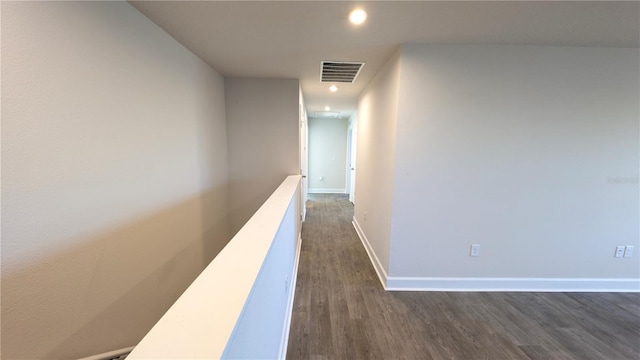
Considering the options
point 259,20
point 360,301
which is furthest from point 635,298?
point 259,20

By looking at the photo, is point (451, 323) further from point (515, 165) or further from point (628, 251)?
point (628, 251)

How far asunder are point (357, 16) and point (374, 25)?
0.63ft

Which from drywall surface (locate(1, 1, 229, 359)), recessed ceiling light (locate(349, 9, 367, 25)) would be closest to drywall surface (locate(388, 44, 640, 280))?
recessed ceiling light (locate(349, 9, 367, 25))

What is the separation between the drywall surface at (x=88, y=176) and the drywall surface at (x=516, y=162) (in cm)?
202

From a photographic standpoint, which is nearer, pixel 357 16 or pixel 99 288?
pixel 99 288

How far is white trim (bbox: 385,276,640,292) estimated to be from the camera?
7.11ft

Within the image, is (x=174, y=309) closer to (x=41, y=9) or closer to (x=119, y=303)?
(x=119, y=303)

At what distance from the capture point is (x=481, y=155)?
6.68 ft

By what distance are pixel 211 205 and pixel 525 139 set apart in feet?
10.8

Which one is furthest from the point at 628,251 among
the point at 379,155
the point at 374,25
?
the point at 374,25

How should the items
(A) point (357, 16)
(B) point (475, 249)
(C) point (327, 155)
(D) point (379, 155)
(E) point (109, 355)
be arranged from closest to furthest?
(E) point (109, 355)
(A) point (357, 16)
(B) point (475, 249)
(D) point (379, 155)
(C) point (327, 155)

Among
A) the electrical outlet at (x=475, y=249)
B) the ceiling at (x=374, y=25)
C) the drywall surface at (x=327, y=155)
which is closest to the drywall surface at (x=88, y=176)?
the ceiling at (x=374, y=25)

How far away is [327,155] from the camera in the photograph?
6.88 metres

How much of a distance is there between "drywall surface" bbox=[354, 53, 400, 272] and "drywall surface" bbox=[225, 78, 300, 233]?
1.03 m
